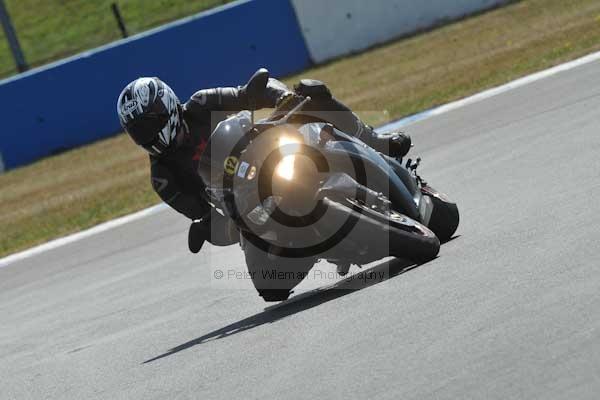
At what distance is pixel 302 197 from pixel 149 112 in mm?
1345

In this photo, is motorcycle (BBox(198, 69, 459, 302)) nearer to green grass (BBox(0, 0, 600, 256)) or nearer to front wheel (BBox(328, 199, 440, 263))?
front wheel (BBox(328, 199, 440, 263))

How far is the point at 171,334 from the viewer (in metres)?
6.70

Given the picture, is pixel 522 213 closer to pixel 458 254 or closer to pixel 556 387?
pixel 458 254

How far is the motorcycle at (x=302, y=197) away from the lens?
19.2 ft

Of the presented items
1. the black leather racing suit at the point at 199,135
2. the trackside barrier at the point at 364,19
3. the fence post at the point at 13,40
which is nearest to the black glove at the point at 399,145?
the black leather racing suit at the point at 199,135

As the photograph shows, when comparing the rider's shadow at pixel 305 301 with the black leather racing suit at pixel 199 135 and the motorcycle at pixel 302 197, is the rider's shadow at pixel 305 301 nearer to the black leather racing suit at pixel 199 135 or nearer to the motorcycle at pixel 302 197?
the motorcycle at pixel 302 197

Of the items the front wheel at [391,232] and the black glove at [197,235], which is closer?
the front wheel at [391,232]

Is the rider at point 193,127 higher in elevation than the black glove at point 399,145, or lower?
higher

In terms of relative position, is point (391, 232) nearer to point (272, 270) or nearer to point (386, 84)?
point (272, 270)

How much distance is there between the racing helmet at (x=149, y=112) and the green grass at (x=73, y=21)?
16.1 metres

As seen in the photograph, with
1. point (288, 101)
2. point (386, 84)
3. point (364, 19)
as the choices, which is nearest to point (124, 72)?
point (364, 19)

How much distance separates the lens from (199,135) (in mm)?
7168

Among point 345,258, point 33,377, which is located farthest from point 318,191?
point 33,377

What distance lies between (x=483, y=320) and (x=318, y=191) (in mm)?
1441
